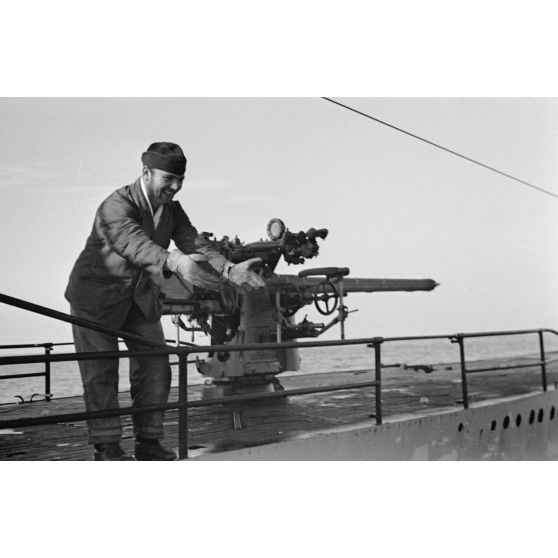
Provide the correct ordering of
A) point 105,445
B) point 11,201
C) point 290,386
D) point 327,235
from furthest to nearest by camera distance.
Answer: point 290,386, point 327,235, point 11,201, point 105,445

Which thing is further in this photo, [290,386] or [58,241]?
[290,386]

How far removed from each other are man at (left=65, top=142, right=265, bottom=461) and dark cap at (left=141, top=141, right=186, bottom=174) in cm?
9

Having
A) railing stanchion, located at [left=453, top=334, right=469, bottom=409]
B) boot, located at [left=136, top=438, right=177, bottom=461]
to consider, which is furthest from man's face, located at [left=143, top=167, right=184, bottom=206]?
railing stanchion, located at [left=453, top=334, right=469, bottom=409]

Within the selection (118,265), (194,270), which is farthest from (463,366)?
(118,265)

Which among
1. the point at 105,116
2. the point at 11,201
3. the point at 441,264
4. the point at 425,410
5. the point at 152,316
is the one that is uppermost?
the point at 105,116

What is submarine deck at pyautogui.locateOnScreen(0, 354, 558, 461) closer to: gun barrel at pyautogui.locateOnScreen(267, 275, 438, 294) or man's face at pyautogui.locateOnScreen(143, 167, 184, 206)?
gun barrel at pyautogui.locateOnScreen(267, 275, 438, 294)

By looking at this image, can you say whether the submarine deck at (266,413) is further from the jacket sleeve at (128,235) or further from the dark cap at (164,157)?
the dark cap at (164,157)

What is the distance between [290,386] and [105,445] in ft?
9.02

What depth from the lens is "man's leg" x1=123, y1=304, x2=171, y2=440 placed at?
432cm

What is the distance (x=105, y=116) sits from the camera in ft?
15.5

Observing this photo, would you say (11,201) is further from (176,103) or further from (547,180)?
(547,180)

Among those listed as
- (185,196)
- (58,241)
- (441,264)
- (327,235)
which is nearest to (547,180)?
(441,264)

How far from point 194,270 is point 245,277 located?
456 millimetres

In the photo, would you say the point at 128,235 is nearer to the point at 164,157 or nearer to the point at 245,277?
the point at 164,157
